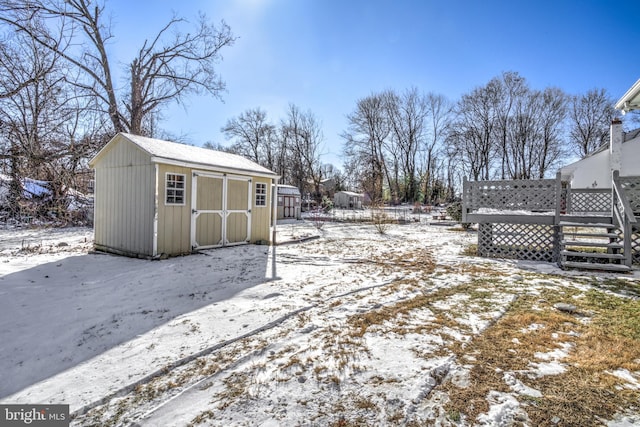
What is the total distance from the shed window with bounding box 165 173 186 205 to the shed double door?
0.79 feet

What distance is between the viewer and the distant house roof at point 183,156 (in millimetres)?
6430

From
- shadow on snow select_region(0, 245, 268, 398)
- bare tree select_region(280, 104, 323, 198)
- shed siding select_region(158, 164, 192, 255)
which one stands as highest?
bare tree select_region(280, 104, 323, 198)

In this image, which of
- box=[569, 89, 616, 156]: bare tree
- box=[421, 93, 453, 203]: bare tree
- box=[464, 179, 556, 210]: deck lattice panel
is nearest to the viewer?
box=[464, 179, 556, 210]: deck lattice panel

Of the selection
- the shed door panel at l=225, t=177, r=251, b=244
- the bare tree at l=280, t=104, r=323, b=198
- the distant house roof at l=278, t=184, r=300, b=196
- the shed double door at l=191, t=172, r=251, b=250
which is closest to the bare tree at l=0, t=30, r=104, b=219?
the shed double door at l=191, t=172, r=251, b=250

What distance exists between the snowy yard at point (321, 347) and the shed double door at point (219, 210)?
81.4 inches

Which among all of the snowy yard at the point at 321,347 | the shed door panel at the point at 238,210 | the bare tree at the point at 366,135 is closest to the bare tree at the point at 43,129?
the shed door panel at the point at 238,210

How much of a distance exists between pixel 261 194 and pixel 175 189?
2.65 metres

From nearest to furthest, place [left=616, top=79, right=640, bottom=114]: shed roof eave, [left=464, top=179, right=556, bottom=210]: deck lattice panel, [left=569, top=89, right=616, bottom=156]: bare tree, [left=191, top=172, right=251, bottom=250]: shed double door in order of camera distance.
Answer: [left=616, top=79, right=640, bottom=114]: shed roof eave → [left=464, top=179, right=556, bottom=210]: deck lattice panel → [left=191, top=172, right=251, bottom=250]: shed double door → [left=569, top=89, right=616, bottom=156]: bare tree

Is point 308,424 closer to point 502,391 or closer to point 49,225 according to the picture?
point 502,391

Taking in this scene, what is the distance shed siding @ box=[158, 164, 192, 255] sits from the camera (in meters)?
6.46

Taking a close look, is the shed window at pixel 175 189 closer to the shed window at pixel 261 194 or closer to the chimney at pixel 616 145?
the shed window at pixel 261 194

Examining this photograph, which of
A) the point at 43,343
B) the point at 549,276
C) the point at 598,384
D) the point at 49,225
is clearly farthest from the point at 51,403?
the point at 49,225

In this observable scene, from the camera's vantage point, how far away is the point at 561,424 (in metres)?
1.67

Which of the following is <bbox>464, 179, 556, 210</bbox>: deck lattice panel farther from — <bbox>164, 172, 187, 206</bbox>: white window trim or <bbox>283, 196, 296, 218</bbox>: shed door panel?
<bbox>283, 196, 296, 218</bbox>: shed door panel
